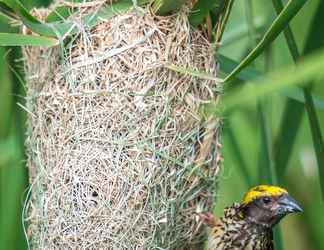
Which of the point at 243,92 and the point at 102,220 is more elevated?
the point at 243,92

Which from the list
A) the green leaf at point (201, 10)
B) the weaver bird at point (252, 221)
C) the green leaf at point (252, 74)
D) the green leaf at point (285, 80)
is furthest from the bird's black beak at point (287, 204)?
the green leaf at point (285, 80)

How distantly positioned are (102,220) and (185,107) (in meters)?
0.37

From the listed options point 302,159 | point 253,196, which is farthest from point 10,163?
point 302,159

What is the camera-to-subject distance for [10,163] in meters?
2.13

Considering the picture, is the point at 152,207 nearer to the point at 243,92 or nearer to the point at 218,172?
the point at 218,172

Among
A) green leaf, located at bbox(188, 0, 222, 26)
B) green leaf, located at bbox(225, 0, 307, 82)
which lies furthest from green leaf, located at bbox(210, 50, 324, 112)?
green leaf, located at bbox(188, 0, 222, 26)

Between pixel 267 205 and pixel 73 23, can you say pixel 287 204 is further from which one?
pixel 73 23

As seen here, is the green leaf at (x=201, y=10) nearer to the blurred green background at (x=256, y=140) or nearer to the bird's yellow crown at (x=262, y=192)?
the blurred green background at (x=256, y=140)

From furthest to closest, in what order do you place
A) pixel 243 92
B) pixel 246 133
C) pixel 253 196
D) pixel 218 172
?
pixel 246 133 < pixel 253 196 < pixel 218 172 < pixel 243 92

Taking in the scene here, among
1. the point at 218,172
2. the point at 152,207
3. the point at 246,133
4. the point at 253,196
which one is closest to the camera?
the point at 152,207

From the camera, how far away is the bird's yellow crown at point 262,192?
2057 mm

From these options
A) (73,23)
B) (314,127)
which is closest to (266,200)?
(314,127)

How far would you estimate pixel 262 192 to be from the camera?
6.92ft

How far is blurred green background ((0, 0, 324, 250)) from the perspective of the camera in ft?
6.56
